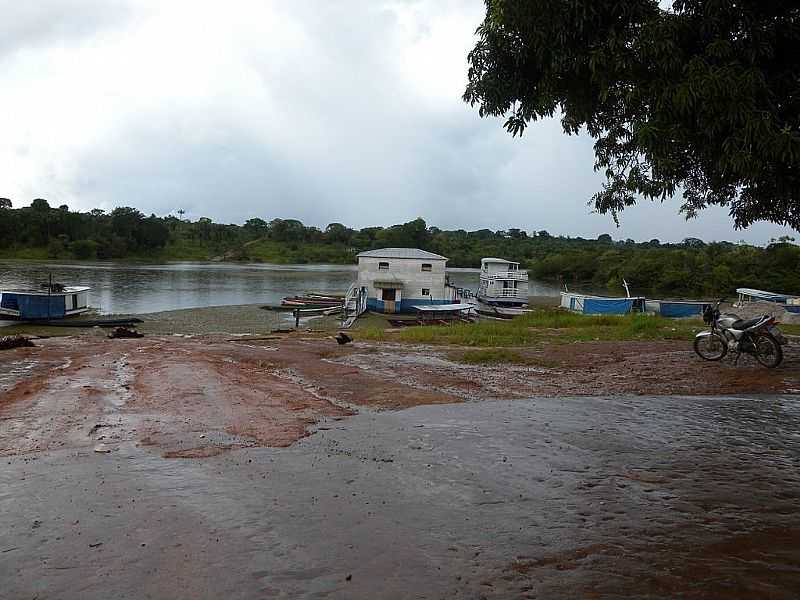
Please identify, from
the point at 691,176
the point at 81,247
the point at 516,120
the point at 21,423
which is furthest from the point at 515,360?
the point at 81,247

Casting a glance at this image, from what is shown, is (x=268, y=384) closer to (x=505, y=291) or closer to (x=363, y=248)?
(x=505, y=291)

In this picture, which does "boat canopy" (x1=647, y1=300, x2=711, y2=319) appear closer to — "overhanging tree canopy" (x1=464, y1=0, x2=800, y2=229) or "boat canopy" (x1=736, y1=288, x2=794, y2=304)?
"boat canopy" (x1=736, y1=288, x2=794, y2=304)

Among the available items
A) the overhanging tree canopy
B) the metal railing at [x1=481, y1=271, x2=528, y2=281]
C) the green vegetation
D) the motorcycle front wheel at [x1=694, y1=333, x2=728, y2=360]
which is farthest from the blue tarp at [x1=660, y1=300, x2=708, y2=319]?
the overhanging tree canopy

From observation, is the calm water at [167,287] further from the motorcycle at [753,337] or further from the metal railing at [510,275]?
the motorcycle at [753,337]

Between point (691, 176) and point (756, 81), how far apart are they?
4216 millimetres

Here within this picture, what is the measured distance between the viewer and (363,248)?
142 meters

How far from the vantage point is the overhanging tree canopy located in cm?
565

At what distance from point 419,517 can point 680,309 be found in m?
44.2

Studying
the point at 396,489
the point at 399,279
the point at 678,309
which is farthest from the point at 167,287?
the point at 396,489

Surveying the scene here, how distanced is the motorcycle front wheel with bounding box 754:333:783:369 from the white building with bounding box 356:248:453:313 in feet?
112

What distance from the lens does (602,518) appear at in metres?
4.60

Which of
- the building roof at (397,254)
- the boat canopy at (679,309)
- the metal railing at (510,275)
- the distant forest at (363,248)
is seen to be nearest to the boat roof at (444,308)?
the building roof at (397,254)

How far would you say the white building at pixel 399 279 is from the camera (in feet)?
148

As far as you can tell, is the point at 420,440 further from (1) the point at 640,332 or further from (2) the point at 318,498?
(1) the point at 640,332
